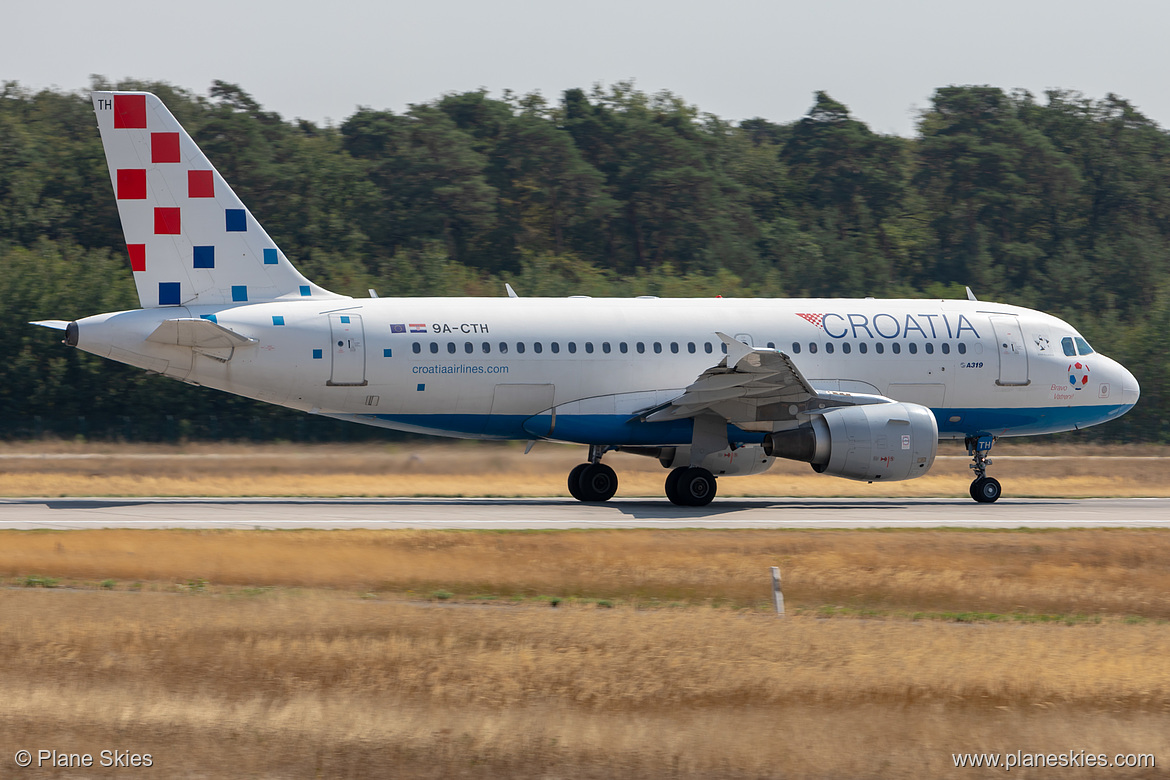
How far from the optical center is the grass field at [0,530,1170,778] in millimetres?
9352

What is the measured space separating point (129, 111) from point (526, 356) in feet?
28.2

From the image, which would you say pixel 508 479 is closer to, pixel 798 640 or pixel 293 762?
pixel 798 640

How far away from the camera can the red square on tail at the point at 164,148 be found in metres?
24.4

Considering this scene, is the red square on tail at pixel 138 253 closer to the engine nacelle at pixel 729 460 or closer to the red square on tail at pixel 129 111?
the red square on tail at pixel 129 111

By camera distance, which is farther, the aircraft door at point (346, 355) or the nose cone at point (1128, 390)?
the nose cone at point (1128, 390)

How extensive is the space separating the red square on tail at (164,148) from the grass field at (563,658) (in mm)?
8512

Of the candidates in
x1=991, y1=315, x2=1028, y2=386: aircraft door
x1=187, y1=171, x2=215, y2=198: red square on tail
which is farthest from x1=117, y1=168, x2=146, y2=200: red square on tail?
x1=991, y1=315, x2=1028, y2=386: aircraft door

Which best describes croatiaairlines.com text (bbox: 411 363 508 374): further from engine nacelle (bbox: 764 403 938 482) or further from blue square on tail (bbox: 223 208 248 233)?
engine nacelle (bbox: 764 403 938 482)

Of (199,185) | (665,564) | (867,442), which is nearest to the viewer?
(665,564)

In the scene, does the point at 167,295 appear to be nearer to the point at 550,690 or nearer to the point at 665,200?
the point at 550,690

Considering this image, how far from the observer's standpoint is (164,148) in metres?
24.4

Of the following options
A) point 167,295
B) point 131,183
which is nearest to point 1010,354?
point 167,295

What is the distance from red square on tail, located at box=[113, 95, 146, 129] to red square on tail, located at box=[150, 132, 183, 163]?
325 millimetres

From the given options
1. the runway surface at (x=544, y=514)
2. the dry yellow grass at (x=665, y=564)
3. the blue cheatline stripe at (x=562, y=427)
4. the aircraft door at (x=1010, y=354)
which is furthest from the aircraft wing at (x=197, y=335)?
the aircraft door at (x=1010, y=354)
